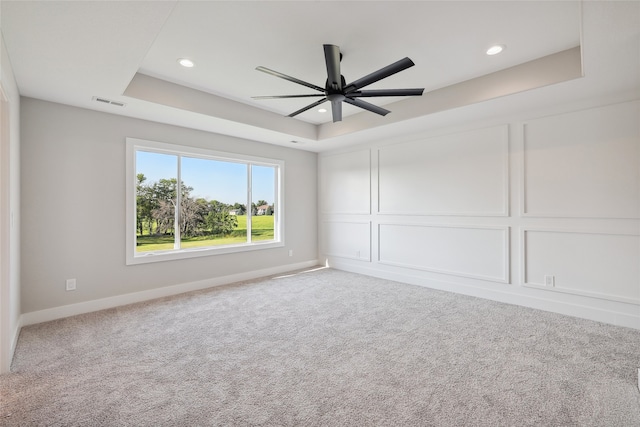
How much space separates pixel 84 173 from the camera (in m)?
3.53

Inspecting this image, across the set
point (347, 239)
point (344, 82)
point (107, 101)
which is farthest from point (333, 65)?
point (347, 239)

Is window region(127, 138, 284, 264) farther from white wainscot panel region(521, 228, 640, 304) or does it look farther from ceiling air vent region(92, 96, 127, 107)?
white wainscot panel region(521, 228, 640, 304)

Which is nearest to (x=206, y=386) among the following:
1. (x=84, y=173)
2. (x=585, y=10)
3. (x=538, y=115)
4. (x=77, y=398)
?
(x=77, y=398)

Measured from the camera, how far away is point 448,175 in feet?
14.3

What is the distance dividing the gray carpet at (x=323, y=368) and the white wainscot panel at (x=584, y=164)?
4.07 ft

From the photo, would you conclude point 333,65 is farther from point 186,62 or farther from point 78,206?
point 78,206

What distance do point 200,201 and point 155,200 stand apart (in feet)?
2.16

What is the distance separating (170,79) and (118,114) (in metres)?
0.93

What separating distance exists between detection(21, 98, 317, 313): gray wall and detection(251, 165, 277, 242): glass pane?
1.31 meters

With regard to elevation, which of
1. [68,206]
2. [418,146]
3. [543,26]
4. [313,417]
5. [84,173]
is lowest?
[313,417]

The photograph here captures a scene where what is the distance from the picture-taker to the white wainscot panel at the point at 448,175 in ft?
12.8

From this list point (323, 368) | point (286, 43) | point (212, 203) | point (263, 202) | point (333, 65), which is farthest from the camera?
point (263, 202)

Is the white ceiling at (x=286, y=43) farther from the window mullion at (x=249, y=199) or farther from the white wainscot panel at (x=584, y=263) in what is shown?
the window mullion at (x=249, y=199)

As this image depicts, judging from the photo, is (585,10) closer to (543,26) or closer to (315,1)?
(543,26)
